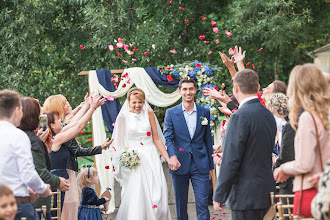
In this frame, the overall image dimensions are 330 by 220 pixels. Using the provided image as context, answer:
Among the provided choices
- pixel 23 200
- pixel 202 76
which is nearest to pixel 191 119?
pixel 202 76

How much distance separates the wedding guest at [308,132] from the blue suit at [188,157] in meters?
3.27

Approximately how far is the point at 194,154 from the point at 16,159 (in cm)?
351

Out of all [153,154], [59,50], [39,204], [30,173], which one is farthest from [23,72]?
[30,173]

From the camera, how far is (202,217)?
7070 mm

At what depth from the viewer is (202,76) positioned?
35.1ft

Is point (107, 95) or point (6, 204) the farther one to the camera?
point (107, 95)

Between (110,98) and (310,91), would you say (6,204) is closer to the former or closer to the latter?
(310,91)

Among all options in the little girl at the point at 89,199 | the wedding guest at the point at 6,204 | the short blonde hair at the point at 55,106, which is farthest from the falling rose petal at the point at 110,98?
the wedding guest at the point at 6,204

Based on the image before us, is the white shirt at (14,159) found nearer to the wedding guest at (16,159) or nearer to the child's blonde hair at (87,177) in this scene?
the wedding guest at (16,159)

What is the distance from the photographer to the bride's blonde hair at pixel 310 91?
12.5ft

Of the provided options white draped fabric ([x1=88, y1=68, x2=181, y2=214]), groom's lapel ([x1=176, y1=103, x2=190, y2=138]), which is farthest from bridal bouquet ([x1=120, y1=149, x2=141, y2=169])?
white draped fabric ([x1=88, y1=68, x2=181, y2=214])

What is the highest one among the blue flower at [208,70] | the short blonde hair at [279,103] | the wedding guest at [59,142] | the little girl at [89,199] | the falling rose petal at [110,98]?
the blue flower at [208,70]

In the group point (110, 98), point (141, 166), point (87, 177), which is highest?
point (110, 98)

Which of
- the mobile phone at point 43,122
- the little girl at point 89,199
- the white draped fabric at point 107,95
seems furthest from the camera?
the white draped fabric at point 107,95
